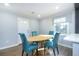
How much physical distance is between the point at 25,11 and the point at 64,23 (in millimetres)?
773

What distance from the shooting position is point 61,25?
1812mm

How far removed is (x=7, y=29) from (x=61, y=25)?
1.03m

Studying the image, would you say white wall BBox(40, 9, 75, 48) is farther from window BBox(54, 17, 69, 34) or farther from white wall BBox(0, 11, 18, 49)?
white wall BBox(0, 11, 18, 49)

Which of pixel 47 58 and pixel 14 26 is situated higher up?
pixel 14 26

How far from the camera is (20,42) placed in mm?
1786

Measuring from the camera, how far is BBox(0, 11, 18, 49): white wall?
1757 millimetres

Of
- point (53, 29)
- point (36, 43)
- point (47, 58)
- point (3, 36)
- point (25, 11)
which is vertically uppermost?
point (25, 11)

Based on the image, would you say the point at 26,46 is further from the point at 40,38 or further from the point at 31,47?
the point at 40,38

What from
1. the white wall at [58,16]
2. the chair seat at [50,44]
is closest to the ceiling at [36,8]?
the white wall at [58,16]

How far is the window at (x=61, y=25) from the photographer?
5.81 ft

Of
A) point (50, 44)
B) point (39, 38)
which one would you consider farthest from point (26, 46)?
point (50, 44)

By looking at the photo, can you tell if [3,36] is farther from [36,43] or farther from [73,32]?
[73,32]

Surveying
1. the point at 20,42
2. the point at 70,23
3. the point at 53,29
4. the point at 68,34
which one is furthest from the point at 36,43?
the point at 70,23

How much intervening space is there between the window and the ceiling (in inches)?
7.3
